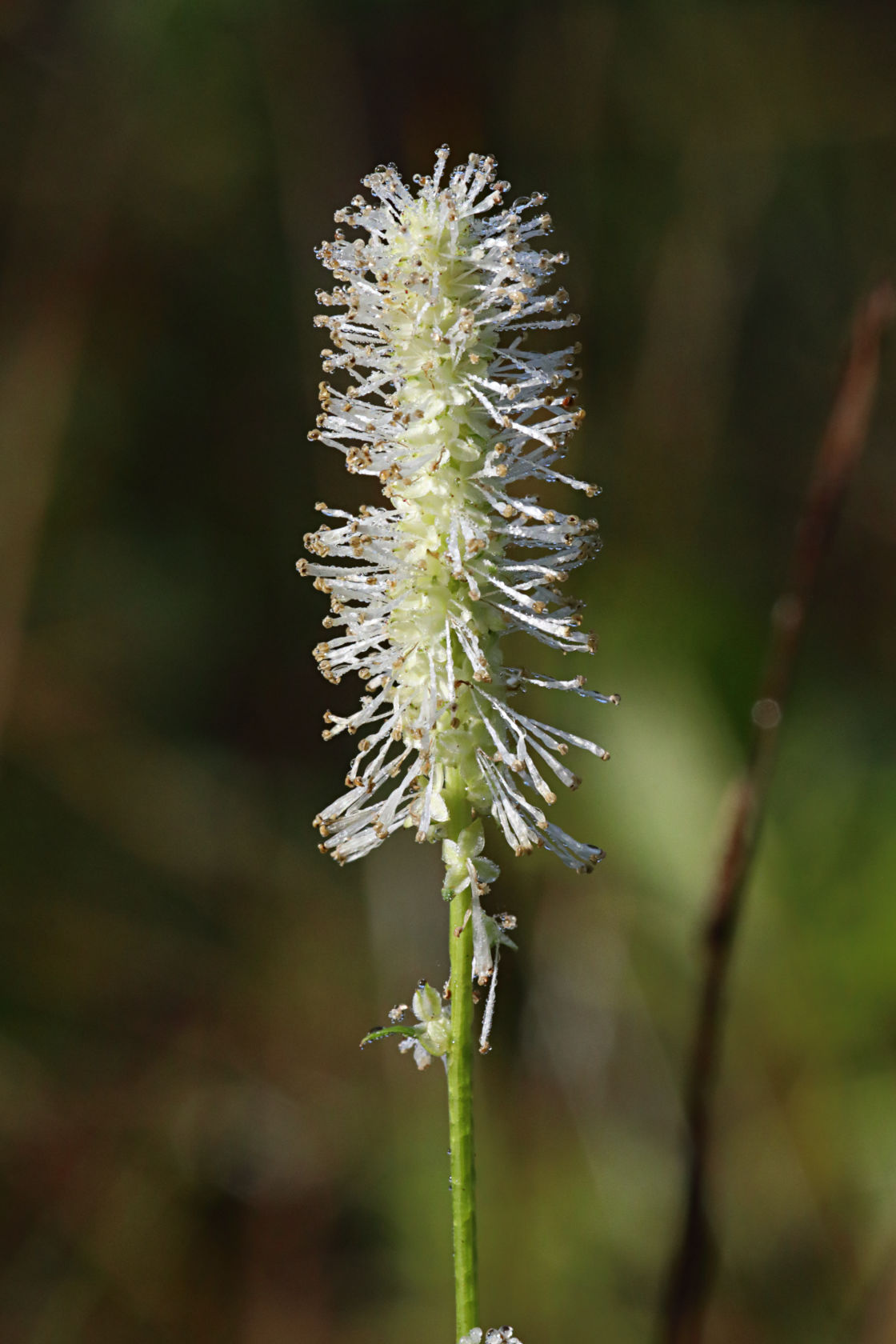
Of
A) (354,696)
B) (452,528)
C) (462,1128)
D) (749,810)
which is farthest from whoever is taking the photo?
(354,696)

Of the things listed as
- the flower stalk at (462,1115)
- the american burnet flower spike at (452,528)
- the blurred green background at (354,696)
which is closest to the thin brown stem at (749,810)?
the american burnet flower spike at (452,528)

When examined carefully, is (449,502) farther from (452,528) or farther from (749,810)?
(749,810)

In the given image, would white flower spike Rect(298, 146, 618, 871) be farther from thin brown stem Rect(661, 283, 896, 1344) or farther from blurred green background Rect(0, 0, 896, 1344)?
blurred green background Rect(0, 0, 896, 1344)

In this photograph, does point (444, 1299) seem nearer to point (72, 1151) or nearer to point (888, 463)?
point (72, 1151)

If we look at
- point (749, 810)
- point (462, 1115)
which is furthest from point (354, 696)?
point (462, 1115)

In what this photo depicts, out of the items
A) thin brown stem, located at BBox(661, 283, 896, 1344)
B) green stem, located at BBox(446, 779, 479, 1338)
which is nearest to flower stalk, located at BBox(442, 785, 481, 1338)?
green stem, located at BBox(446, 779, 479, 1338)

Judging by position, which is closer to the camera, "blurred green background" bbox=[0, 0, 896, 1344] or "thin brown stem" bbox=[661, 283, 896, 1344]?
"thin brown stem" bbox=[661, 283, 896, 1344]
